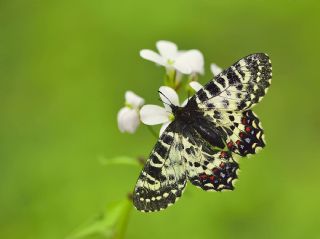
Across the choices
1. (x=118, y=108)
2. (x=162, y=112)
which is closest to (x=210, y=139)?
(x=162, y=112)

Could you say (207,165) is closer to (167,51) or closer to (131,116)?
(131,116)

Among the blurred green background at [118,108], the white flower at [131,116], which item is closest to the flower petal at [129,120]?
the white flower at [131,116]

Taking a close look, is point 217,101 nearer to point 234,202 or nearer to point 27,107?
point 234,202

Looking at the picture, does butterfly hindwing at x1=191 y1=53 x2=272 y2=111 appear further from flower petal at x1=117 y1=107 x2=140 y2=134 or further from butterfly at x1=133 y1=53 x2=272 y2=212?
flower petal at x1=117 y1=107 x2=140 y2=134

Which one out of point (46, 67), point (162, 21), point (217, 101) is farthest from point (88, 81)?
point (217, 101)

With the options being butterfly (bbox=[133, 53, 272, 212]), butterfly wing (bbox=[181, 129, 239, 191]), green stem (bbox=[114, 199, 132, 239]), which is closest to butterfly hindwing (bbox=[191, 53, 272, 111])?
butterfly (bbox=[133, 53, 272, 212])
